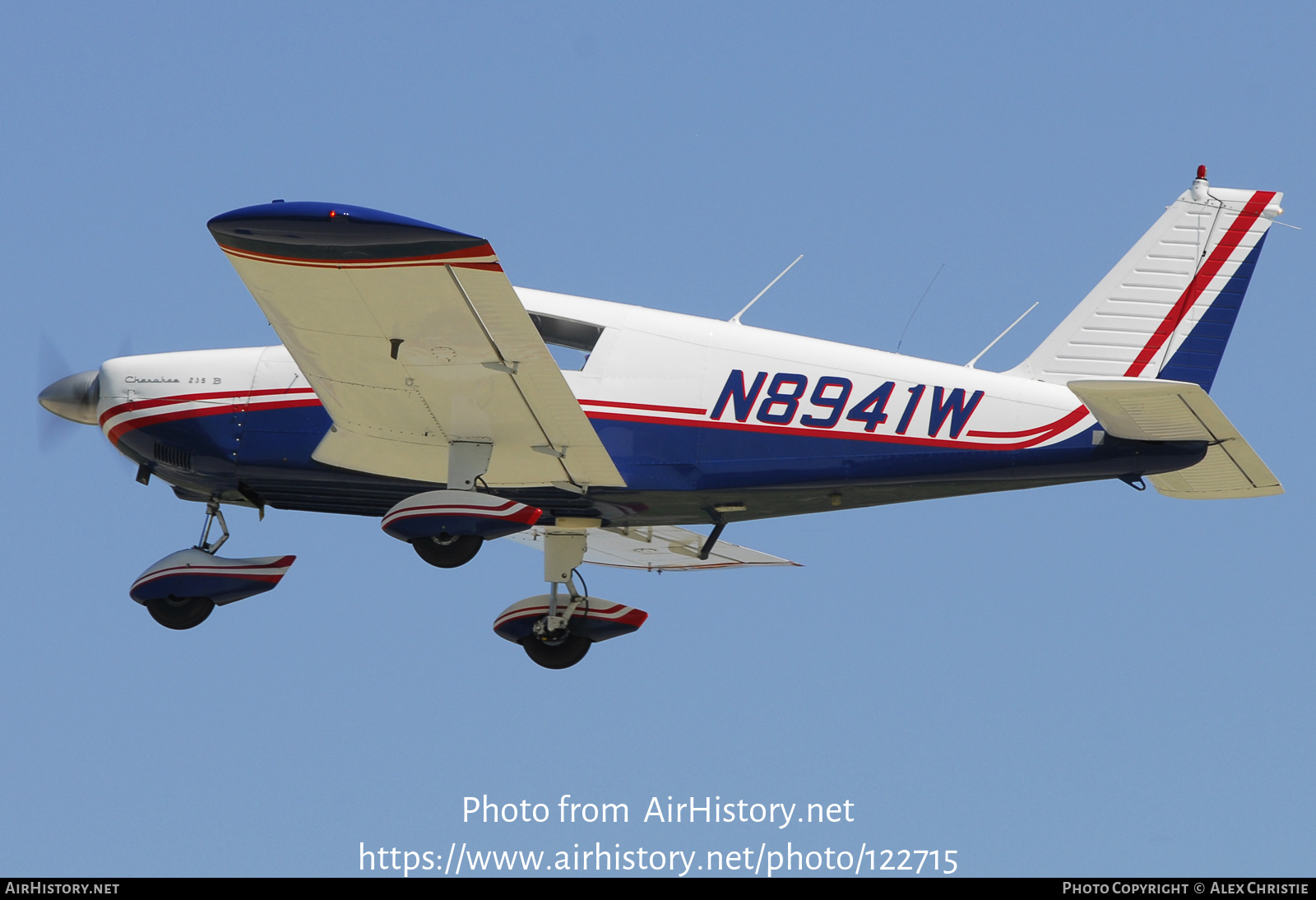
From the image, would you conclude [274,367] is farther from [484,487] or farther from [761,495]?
[761,495]

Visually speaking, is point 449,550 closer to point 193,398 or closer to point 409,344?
point 409,344

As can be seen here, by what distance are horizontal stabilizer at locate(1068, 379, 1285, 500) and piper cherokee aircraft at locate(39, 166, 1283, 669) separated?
0.05 feet

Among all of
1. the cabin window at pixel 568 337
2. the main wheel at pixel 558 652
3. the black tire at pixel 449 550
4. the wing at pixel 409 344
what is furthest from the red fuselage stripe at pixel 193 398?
the main wheel at pixel 558 652

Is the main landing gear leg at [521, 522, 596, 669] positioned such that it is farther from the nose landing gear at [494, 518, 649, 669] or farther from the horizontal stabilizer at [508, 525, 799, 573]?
the horizontal stabilizer at [508, 525, 799, 573]

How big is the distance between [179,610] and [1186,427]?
7219 millimetres

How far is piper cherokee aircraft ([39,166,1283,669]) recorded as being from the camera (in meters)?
10.7

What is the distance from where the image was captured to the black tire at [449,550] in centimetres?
1088

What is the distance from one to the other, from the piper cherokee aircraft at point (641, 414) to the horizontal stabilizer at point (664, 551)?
190cm

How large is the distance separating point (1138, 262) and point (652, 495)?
12.6 feet

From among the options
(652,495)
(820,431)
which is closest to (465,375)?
(652,495)

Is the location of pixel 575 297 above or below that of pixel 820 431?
above

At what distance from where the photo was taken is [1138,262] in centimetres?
1166

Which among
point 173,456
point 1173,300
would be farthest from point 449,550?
point 1173,300

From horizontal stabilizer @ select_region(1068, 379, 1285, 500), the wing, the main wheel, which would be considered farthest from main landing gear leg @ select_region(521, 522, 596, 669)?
horizontal stabilizer @ select_region(1068, 379, 1285, 500)
